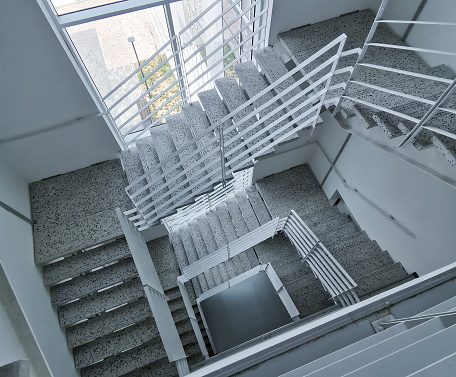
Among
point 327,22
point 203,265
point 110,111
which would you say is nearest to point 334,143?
point 327,22

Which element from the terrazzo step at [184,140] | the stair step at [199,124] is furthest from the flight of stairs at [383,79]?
the terrazzo step at [184,140]

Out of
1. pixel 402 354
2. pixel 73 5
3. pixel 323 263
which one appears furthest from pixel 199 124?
pixel 402 354

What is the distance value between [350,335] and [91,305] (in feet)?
9.87

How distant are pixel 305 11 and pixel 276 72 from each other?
2.61 ft

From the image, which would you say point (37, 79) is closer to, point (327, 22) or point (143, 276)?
point (143, 276)

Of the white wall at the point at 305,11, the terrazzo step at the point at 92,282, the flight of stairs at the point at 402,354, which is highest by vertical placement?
the white wall at the point at 305,11

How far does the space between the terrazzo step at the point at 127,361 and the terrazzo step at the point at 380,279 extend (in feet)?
7.26

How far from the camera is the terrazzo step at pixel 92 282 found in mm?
3637

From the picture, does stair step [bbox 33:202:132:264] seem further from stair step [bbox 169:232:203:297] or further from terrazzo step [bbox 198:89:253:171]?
terrazzo step [bbox 198:89:253:171]

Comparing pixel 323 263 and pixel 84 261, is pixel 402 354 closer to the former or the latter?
pixel 323 263

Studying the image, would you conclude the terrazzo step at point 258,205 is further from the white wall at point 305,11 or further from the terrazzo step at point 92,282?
the white wall at point 305,11

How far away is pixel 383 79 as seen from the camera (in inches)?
136

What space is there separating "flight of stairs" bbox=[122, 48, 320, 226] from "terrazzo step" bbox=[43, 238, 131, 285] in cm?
51

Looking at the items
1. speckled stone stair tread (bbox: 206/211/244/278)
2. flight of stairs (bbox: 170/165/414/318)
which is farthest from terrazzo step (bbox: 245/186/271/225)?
speckled stone stair tread (bbox: 206/211/244/278)
